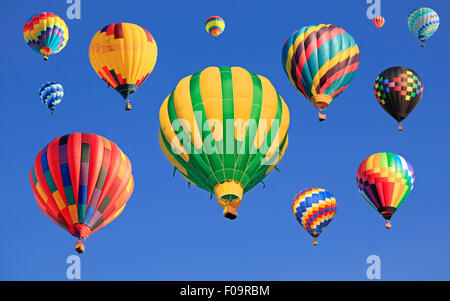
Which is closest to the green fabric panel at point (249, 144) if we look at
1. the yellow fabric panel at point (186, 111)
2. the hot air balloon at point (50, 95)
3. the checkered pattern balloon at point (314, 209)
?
the yellow fabric panel at point (186, 111)

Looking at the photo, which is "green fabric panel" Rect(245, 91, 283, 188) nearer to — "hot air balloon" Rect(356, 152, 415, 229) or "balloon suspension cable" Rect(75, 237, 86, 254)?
"balloon suspension cable" Rect(75, 237, 86, 254)

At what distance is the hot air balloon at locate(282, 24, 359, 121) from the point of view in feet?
86.5

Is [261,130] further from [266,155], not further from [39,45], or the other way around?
[39,45]

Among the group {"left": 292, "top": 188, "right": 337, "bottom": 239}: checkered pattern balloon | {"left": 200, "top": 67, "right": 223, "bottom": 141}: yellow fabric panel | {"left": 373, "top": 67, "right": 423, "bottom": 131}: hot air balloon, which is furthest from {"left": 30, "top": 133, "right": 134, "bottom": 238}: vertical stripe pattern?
{"left": 373, "top": 67, "right": 423, "bottom": 131}: hot air balloon

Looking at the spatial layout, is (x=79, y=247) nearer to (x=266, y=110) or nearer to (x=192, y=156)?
(x=192, y=156)

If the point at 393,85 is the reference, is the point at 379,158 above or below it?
below

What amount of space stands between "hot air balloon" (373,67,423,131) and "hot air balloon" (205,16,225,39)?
8.98m

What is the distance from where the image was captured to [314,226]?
30.3 meters

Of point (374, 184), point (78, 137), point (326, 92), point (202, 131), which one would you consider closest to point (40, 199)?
point (78, 137)

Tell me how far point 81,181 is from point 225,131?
12.2 ft

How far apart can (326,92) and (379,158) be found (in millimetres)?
3859

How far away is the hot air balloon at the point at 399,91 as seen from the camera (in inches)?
1127

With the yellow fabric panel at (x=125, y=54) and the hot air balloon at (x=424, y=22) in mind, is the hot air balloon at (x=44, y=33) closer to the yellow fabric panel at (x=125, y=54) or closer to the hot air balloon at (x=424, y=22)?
the yellow fabric panel at (x=125, y=54)

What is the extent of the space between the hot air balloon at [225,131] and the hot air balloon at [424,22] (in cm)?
1292
